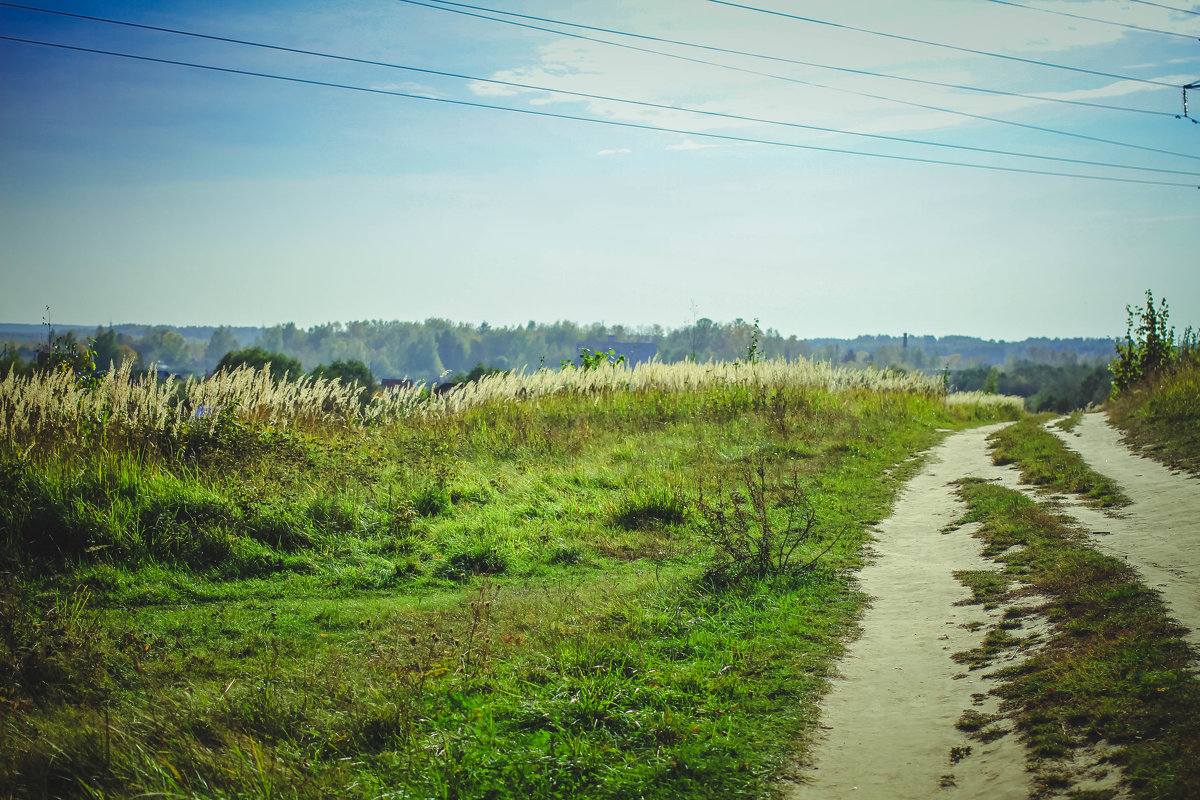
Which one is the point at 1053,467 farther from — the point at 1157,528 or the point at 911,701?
the point at 911,701

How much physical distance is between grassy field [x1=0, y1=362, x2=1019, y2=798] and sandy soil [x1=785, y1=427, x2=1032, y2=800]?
8.8 inches

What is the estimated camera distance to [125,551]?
6.70 m

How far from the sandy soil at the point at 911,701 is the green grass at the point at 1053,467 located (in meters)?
2.44

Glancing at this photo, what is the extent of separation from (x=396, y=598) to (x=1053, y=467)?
9.98 m

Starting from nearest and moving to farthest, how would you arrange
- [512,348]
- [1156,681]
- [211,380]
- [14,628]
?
1. [1156,681]
2. [14,628]
3. [211,380]
4. [512,348]

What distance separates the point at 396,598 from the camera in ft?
20.6

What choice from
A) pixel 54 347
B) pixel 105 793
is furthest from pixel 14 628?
pixel 54 347

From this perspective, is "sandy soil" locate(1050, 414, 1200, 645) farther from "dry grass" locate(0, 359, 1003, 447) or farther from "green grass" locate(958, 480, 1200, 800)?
"dry grass" locate(0, 359, 1003, 447)

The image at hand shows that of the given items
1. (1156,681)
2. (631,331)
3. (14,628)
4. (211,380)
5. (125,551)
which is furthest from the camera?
(631,331)

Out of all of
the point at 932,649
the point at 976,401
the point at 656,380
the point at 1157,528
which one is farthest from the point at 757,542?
the point at 976,401

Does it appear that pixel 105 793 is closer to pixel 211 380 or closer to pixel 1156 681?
pixel 1156 681

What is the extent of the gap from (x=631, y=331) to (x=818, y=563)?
153 meters

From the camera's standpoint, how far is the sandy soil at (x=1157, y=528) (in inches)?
191

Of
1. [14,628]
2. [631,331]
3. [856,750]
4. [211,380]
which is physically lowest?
[856,750]
